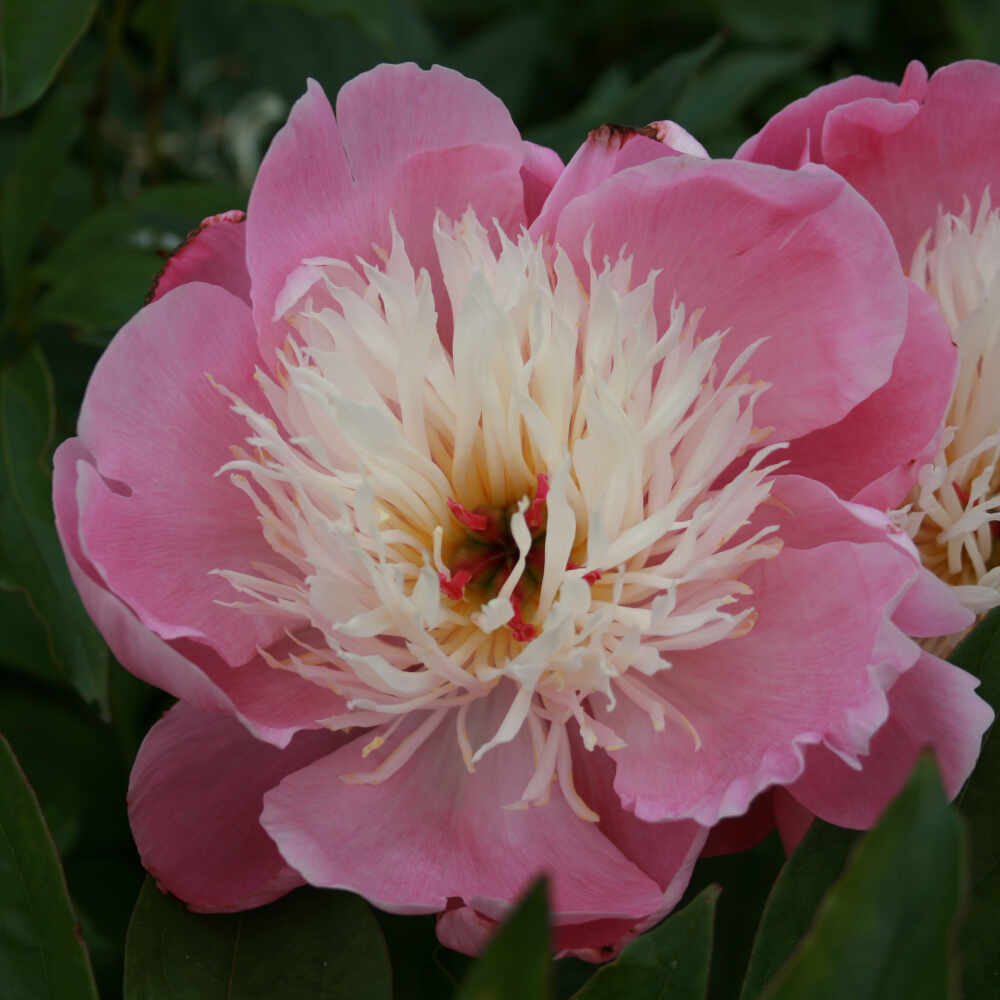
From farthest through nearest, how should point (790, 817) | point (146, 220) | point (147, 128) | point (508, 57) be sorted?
point (508, 57)
point (147, 128)
point (146, 220)
point (790, 817)

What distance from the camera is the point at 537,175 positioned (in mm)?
789

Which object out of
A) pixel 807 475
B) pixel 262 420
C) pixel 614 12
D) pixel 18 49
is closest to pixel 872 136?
pixel 807 475

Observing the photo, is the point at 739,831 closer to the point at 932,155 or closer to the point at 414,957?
the point at 414,957

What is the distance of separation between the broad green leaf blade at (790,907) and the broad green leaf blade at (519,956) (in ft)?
0.90

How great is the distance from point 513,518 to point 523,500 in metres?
0.01

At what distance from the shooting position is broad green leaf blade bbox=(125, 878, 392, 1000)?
2.26 feet

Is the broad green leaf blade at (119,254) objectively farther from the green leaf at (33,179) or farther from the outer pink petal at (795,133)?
the outer pink petal at (795,133)

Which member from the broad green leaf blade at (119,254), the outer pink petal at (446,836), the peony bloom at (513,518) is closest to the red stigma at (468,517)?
the peony bloom at (513,518)

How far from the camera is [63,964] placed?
663 mm

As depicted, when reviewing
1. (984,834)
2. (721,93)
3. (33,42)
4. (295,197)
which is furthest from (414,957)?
(721,93)

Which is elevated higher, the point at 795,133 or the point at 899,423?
the point at 795,133

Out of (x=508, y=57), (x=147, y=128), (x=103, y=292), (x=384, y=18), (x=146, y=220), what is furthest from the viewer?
(x=508, y=57)

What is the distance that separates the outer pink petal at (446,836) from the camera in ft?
2.11

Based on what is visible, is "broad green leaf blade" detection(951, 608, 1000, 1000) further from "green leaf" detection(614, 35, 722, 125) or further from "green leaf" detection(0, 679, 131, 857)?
"green leaf" detection(0, 679, 131, 857)
